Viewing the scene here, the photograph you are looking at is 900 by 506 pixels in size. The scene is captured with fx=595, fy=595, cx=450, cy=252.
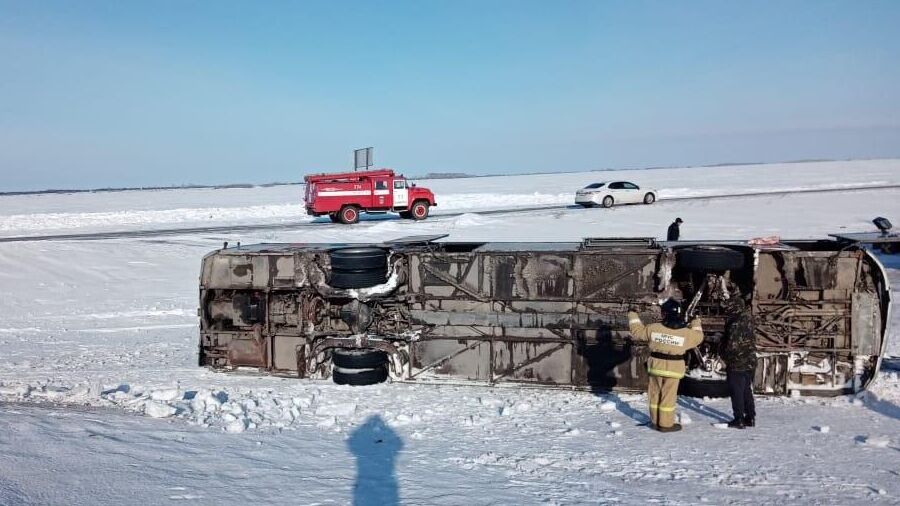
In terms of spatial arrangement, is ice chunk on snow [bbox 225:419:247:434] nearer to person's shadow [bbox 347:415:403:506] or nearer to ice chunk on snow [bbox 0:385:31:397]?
person's shadow [bbox 347:415:403:506]

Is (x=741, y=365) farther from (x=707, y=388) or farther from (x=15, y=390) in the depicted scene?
(x=15, y=390)

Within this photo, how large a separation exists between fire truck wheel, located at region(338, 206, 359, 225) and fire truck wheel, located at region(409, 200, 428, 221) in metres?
2.73

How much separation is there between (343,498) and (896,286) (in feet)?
44.0

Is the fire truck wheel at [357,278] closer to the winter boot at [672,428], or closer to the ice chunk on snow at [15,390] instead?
the ice chunk on snow at [15,390]

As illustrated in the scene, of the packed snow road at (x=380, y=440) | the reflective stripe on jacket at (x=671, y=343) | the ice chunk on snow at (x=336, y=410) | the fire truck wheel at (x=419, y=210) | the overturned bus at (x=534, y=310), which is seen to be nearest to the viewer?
the packed snow road at (x=380, y=440)

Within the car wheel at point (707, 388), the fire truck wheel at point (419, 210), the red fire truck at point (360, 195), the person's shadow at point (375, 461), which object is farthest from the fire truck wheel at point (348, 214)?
the car wheel at point (707, 388)

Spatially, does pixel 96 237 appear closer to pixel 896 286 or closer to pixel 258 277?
pixel 258 277

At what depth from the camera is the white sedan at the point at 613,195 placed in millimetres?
31438

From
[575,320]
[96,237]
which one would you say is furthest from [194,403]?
[96,237]

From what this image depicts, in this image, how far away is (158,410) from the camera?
22.1 ft

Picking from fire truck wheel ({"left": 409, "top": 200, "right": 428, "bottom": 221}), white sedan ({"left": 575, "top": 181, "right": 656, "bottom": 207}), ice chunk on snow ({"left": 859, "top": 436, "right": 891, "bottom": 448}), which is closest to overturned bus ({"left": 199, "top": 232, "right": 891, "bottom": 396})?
ice chunk on snow ({"left": 859, "top": 436, "right": 891, "bottom": 448})

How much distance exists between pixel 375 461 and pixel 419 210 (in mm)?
23253

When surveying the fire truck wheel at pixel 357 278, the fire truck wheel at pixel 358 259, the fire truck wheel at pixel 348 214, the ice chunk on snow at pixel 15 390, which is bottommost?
the ice chunk on snow at pixel 15 390

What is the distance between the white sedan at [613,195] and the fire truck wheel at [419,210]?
8679 mm
